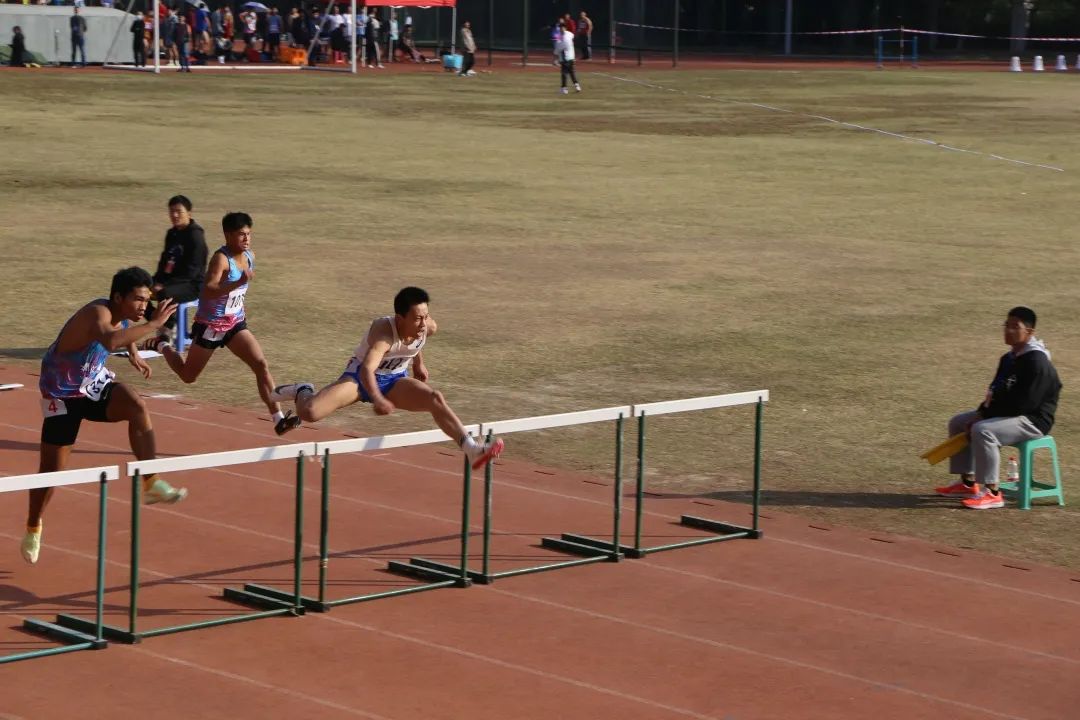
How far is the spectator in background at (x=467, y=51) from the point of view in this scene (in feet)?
192

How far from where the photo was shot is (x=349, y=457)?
46.8ft

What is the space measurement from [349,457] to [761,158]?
82.5 ft

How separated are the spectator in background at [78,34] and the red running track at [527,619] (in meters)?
45.7

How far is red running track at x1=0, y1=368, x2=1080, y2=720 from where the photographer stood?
9.04 metres

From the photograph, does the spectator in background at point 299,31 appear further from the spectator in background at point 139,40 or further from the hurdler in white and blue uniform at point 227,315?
the hurdler in white and blue uniform at point 227,315

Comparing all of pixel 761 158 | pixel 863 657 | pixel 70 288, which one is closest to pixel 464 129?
pixel 761 158

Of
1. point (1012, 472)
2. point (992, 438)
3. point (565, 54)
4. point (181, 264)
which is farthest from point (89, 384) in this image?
point (565, 54)

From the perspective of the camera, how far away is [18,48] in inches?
2199

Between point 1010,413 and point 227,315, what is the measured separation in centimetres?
620

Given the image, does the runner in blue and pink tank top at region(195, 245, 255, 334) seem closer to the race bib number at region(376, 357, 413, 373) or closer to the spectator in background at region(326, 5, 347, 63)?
the race bib number at region(376, 357, 413, 373)

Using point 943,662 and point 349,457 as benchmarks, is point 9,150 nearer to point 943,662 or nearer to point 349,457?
point 349,457

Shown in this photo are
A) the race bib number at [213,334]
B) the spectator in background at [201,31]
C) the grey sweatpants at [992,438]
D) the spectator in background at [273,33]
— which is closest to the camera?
the grey sweatpants at [992,438]

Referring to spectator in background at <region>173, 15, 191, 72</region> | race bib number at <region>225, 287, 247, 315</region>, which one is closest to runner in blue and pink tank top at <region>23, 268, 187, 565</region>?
race bib number at <region>225, 287, 247, 315</region>

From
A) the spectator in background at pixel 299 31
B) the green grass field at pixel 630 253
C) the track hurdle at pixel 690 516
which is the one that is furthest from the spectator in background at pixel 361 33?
the track hurdle at pixel 690 516
